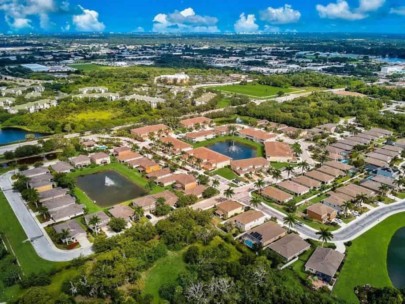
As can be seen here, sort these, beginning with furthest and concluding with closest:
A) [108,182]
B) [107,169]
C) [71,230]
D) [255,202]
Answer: [107,169]
[108,182]
[255,202]
[71,230]

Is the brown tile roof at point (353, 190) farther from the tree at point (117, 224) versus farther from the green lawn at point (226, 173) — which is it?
the tree at point (117, 224)

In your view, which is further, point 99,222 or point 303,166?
point 303,166

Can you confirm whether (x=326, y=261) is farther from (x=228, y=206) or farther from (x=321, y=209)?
(x=228, y=206)

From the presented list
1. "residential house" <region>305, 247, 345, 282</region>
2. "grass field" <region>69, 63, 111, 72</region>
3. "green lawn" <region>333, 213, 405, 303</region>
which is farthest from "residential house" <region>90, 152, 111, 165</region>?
"grass field" <region>69, 63, 111, 72</region>

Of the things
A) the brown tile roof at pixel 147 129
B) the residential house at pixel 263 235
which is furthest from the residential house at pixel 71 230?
the brown tile roof at pixel 147 129

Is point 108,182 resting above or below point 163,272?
below

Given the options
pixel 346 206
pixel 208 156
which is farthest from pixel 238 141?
pixel 346 206

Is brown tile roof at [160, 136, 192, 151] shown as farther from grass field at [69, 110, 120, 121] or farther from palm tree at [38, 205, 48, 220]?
palm tree at [38, 205, 48, 220]
